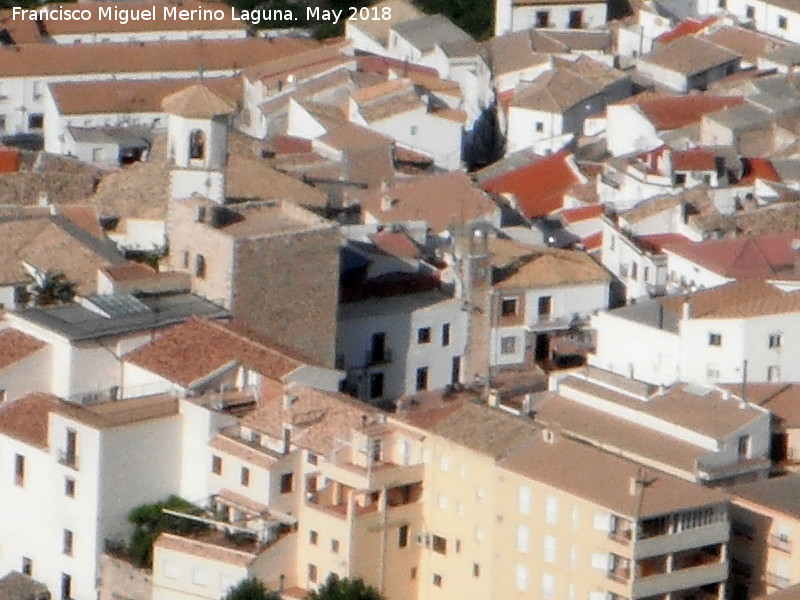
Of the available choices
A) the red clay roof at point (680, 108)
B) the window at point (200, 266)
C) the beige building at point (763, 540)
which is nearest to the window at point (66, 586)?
the window at point (200, 266)

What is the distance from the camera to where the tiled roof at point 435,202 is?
60.8 m

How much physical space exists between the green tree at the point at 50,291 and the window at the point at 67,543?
647 centimetres

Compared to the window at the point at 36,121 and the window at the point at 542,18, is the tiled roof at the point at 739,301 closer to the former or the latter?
the window at the point at 36,121

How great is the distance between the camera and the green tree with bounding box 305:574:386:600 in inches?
1807

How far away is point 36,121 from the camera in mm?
76125

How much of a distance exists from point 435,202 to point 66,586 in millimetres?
15223

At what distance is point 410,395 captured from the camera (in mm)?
54469

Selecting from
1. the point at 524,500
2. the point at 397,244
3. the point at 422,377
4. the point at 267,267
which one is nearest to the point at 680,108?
the point at 397,244

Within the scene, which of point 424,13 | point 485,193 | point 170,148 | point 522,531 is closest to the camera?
point 522,531

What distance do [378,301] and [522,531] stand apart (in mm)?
10084

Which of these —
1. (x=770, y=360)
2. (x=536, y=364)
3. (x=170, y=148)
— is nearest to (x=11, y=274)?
(x=170, y=148)

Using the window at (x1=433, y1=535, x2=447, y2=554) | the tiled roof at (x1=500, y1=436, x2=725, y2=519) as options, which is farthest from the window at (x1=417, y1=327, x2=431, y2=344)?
the tiled roof at (x1=500, y1=436, x2=725, y2=519)

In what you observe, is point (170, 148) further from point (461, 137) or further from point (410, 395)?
point (461, 137)

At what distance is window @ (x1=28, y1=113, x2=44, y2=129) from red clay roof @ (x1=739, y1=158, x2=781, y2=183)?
1942 cm
